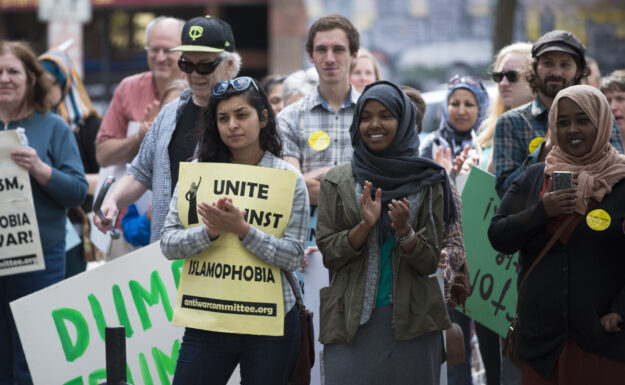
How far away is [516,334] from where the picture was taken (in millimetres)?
4688

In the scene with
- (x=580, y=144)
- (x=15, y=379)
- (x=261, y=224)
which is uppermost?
(x=580, y=144)

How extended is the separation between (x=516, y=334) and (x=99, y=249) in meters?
3.41

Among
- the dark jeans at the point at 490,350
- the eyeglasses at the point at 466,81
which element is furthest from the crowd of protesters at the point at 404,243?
the eyeglasses at the point at 466,81

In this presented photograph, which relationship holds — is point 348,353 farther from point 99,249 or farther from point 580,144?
point 99,249

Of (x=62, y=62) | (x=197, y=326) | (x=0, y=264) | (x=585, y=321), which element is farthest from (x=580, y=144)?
(x=62, y=62)

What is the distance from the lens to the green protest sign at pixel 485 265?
238 inches

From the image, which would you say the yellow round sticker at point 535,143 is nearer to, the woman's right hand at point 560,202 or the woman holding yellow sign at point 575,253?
the woman holding yellow sign at point 575,253

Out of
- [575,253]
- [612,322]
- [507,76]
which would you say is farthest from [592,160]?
[507,76]

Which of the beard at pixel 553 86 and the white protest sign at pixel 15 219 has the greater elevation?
the beard at pixel 553 86

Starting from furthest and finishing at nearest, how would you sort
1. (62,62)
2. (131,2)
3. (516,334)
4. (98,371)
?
1. (131,2)
2. (62,62)
3. (98,371)
4. (516,334)

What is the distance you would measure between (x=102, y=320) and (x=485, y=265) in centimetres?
238

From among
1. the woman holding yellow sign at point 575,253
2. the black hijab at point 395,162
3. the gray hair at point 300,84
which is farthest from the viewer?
the gray hair at point 300,84

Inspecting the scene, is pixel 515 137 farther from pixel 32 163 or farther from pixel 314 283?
pixel 32 163

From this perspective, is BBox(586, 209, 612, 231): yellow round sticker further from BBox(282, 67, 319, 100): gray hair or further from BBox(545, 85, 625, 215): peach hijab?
BBox(282, 67, 319, 100): gray hair
